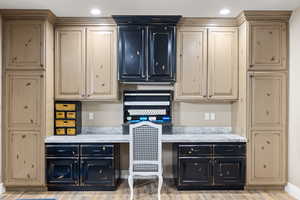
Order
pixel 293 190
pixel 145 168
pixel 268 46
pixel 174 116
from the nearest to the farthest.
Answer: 1. pixel 145 168
2. pixel 293 190
3. pixel 268 46
4. pixel 174 116

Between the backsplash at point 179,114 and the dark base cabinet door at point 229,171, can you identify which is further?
the backsplash at point 179,114

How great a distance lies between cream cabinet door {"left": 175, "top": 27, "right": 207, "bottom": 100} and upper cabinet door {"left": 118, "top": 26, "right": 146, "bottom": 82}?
573 millimetres

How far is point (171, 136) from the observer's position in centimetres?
425

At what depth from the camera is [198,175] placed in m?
4.03

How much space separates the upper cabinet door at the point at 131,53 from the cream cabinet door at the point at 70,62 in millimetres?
585

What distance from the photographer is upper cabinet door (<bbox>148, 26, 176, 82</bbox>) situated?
4.29 metres

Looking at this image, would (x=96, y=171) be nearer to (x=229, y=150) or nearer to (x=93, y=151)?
(x=93, y=151)

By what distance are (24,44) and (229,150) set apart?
10.8 feet

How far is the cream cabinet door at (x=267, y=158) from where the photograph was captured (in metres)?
4.05

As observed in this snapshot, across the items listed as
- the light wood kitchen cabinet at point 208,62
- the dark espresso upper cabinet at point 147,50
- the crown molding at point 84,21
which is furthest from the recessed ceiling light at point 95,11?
the light wood kitchen cabinet at point 208,62

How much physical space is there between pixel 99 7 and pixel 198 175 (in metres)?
2.72

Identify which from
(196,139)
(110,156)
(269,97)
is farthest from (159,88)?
(269,97)

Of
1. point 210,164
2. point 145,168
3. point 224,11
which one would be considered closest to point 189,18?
point 224,11

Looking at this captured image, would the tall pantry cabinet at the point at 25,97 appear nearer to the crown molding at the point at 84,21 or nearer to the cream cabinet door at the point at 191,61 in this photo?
the crown molding at the point at 84,21
